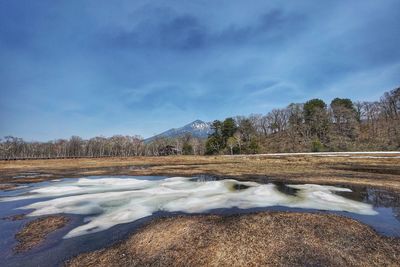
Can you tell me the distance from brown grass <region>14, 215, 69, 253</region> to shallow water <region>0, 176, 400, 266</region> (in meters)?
0.39

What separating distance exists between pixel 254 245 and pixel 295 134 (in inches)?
4066

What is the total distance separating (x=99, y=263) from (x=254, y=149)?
89.1 m

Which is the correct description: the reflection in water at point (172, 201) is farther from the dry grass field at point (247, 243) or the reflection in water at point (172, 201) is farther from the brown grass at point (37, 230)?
the dry grass field at point (247, 243)

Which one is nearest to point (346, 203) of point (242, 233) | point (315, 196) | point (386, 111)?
point (315, 196)

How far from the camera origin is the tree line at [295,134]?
8150cm

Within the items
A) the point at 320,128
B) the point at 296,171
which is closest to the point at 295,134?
the point at 320,128

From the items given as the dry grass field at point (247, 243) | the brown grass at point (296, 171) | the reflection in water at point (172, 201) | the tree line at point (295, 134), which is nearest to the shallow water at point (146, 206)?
the reflection in water at point (172, 201)

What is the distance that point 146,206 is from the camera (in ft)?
56.2

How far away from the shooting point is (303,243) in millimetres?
9867

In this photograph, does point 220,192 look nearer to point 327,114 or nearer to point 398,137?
point 398,137

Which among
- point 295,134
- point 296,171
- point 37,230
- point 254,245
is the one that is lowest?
point 254,245

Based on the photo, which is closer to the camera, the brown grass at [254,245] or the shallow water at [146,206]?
the brown grass at [254,245]

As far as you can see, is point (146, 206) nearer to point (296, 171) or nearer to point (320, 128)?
point (296, 171)

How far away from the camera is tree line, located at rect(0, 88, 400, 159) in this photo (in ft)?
267
